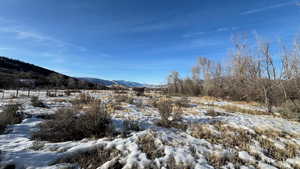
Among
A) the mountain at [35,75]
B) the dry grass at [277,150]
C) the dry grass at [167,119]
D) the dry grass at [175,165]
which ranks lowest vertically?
the dry grass at [277,150]

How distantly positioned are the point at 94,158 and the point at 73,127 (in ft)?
5.84

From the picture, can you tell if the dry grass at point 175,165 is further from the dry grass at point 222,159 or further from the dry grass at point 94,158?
the dry grass at point 94,158

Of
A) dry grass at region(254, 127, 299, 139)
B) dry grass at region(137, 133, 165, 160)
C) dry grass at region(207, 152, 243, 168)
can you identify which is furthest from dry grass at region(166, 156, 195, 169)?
dry grass at region(254, 127, 299, 139)

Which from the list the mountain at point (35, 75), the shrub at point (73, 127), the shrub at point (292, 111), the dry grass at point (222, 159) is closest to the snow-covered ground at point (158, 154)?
the dry grass at point (222, 159)

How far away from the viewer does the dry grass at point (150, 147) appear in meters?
2.89

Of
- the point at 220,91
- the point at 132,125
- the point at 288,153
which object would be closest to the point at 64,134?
→ the point at 132,125

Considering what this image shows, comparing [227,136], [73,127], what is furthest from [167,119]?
[73,127]

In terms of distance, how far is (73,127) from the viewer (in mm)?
3943

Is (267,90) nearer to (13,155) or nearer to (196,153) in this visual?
(196,153)

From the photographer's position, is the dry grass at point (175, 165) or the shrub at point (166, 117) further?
the shrub at point (166, 117)

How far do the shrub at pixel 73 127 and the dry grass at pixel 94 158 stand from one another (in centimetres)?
93

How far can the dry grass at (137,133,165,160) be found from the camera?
9.49 ft

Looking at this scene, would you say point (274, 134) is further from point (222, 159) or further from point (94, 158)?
point (94, 158)

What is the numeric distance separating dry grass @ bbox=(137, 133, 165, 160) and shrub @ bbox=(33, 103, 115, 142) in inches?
41.7
